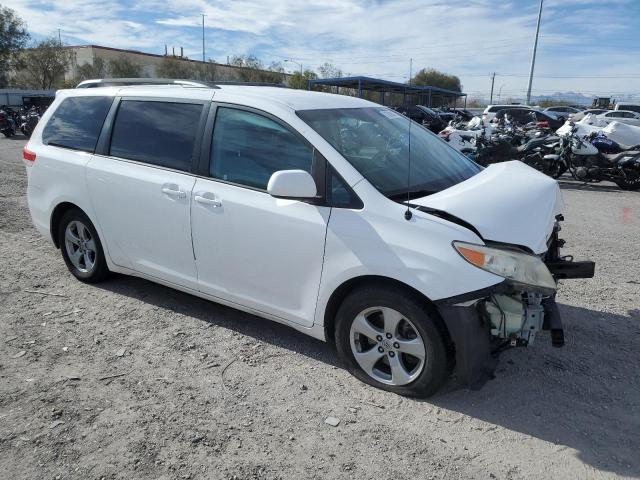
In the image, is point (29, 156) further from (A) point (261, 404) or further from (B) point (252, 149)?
(A) point (261, 404)

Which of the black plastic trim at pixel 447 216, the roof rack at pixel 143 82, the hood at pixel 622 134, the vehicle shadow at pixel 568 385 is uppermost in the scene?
the hood at pixel 622 134

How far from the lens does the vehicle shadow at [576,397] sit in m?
2.83

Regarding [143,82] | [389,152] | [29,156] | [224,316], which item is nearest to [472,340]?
[389,152]

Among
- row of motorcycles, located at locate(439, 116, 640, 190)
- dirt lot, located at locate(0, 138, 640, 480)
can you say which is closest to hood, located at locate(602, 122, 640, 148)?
row of motorcycles, located at locate(439, 116, 640, 190)

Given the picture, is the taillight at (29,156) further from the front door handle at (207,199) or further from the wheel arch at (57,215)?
the front door handle at (207,199)

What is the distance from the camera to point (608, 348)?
3852mm

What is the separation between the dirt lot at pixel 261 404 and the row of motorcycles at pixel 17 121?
20.6 metres

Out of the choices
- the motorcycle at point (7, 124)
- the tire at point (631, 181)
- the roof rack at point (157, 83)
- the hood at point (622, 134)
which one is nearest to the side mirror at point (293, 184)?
the roof rack at point (157, 83)

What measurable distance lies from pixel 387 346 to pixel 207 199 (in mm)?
1590

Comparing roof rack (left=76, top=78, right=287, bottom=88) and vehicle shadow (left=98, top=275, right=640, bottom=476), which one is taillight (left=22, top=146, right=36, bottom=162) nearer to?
roof rack (left=76, top=78, right=287, bottom=88)

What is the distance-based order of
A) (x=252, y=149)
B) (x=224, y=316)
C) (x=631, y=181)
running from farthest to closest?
(x=631, y=181), (x=224, y=316), (x=252, y=149)

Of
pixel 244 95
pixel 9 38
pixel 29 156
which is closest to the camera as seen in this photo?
pixel 244 95

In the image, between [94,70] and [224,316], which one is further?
[94,70]

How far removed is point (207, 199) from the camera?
145 inches
